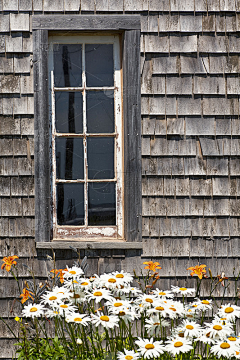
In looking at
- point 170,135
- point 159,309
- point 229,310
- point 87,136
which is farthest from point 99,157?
point 229,310

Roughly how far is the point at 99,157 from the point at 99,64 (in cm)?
81

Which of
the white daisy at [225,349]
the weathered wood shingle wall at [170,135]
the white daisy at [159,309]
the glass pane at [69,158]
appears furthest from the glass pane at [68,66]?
the white daisy at [225,349]

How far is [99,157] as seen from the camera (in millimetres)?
3295

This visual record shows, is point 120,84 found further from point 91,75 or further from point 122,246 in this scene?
point 122,246

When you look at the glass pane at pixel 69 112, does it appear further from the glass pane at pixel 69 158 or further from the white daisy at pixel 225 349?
the white daisy at pixel 225 349

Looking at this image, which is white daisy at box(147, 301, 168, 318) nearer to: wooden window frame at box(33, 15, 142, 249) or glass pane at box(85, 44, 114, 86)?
wooden window frame at box(33, 15, 142, 249)

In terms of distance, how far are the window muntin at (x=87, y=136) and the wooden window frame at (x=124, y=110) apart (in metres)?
0.11

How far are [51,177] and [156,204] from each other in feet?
3.06

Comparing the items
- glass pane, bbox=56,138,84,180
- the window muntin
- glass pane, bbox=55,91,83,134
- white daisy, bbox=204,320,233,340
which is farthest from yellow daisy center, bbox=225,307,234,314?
glass pane, bbox=55,91,83,134

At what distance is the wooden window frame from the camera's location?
3135 mm

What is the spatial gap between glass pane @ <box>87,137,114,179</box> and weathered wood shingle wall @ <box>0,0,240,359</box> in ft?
1.06

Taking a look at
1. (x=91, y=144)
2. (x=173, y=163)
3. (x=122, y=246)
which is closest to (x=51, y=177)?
(x=91, y=144)

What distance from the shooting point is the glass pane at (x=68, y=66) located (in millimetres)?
3260

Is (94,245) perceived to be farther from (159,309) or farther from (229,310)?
(229,310)
